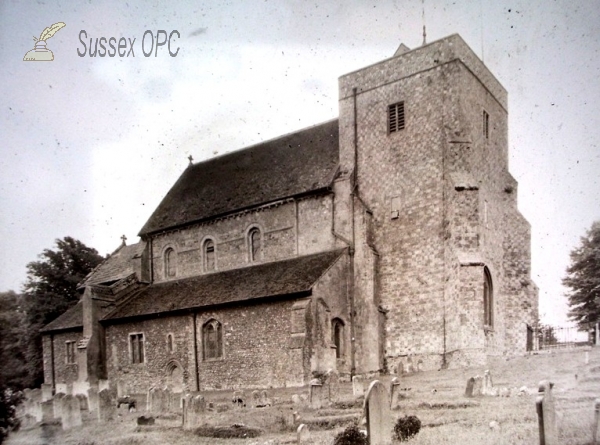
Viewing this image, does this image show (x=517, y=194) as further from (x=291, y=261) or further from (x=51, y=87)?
(x=51, y=87)

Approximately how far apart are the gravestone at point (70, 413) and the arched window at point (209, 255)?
11.1 meters

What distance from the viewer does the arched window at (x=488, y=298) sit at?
2428 centimetres

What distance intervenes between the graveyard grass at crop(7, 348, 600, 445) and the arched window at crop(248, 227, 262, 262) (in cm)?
770

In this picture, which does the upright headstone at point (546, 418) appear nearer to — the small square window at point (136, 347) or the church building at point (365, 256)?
the church building at point (365, 256)

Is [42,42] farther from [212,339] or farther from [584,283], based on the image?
[584,283]

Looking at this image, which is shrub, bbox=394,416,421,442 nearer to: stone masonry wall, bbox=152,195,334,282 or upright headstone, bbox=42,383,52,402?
stone masonry wall, bbox=152,195,334,282

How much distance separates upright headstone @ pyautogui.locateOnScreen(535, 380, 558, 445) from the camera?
35.2ft

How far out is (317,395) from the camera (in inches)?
712

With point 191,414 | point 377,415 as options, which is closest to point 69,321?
point 191,414

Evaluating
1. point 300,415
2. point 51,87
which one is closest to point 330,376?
point 300,415

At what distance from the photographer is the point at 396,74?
1006 inches

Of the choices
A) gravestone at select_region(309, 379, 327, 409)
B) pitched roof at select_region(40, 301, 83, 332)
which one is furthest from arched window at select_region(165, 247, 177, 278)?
gravestone at select_region(309, 379, 327, 409)

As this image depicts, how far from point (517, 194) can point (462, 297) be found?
7827 millimetres

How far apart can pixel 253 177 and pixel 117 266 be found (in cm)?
1176
